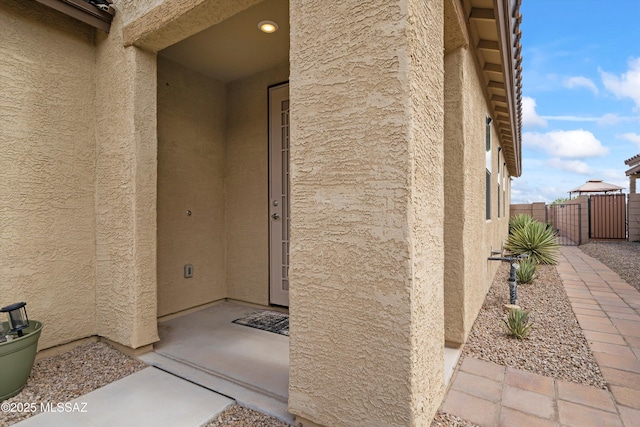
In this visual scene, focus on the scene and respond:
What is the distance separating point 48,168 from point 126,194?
834 mm

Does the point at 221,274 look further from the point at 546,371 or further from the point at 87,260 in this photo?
the point at 546,371

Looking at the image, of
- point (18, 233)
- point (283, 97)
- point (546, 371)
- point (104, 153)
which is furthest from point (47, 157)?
point (546, 371)

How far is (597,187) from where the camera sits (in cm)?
1792

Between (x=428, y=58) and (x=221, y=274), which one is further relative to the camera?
(x=221, y=274)

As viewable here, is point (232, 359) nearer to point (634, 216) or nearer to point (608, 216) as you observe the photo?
→ point (634, 216)

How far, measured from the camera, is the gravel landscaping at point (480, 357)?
247cm

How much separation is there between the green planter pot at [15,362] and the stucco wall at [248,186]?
2853mm

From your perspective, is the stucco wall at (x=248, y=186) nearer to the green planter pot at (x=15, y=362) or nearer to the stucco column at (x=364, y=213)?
the green planter pot at (x=15, y=362)

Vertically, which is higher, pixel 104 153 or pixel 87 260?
pixel 104 153

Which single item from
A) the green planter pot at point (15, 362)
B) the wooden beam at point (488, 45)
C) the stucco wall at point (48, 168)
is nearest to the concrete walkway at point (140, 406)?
the green planter pot at point (15, 362)

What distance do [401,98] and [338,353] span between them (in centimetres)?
158

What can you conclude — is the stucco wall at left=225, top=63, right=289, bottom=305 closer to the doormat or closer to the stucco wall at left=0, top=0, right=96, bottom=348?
the doormat

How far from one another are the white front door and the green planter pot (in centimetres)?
291

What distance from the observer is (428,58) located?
2.16 m
